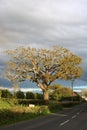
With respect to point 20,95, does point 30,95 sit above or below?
above

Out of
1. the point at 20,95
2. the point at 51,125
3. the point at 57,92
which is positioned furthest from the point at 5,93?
the point at 51,125

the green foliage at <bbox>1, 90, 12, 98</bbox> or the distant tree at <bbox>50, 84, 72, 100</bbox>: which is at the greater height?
the distant tree at <bbox>50, 84, 72, 100</bbox>

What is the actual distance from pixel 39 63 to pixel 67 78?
289 inches

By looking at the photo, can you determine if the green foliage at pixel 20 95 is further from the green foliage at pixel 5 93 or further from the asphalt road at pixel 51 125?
the asphalt road at pixel 51 125

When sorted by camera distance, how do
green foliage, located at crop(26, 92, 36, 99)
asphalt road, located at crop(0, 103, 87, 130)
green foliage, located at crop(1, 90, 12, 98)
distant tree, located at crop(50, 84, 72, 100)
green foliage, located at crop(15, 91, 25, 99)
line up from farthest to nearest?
distant tree, located at crop(50, 84, 72, 100), green foliage, located at crop(26, 92, 36, 99), green foliage, located at crop(15, 91, 25, 99), green foliage, located at crop(1, 90, 12, 98), asphalt road, located at crop(0, 103, 87, 130)

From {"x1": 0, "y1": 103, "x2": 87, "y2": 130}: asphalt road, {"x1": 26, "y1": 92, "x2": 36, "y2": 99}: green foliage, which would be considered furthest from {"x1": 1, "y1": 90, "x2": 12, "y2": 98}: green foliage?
{"x1": 0, "y1": 103, "x2": 87, "y2": 130}: asphalt road

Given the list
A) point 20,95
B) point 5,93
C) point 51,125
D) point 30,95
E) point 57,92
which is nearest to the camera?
point 51,125

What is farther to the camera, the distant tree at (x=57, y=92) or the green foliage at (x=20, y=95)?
the distant tree at (x=57, y=92)

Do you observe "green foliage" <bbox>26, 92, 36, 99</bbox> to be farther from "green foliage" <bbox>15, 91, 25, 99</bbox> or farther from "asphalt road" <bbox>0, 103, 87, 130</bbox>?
"asphalt road" <bbox>0, 103, 87, 130</bbox>

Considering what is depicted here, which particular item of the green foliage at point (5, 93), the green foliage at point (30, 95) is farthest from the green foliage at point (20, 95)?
the green foliage at point (5, 93)

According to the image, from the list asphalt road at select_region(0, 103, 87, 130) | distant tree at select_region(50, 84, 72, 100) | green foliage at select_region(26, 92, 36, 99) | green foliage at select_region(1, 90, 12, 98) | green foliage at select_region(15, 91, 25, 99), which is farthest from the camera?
distant tree at select_region(50, 84, 72, 100)

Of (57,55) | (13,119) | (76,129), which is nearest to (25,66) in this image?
(57,55)

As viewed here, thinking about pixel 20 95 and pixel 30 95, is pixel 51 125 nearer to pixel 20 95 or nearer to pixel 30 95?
pixel 20 95

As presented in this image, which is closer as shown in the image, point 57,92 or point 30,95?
point 30,95
